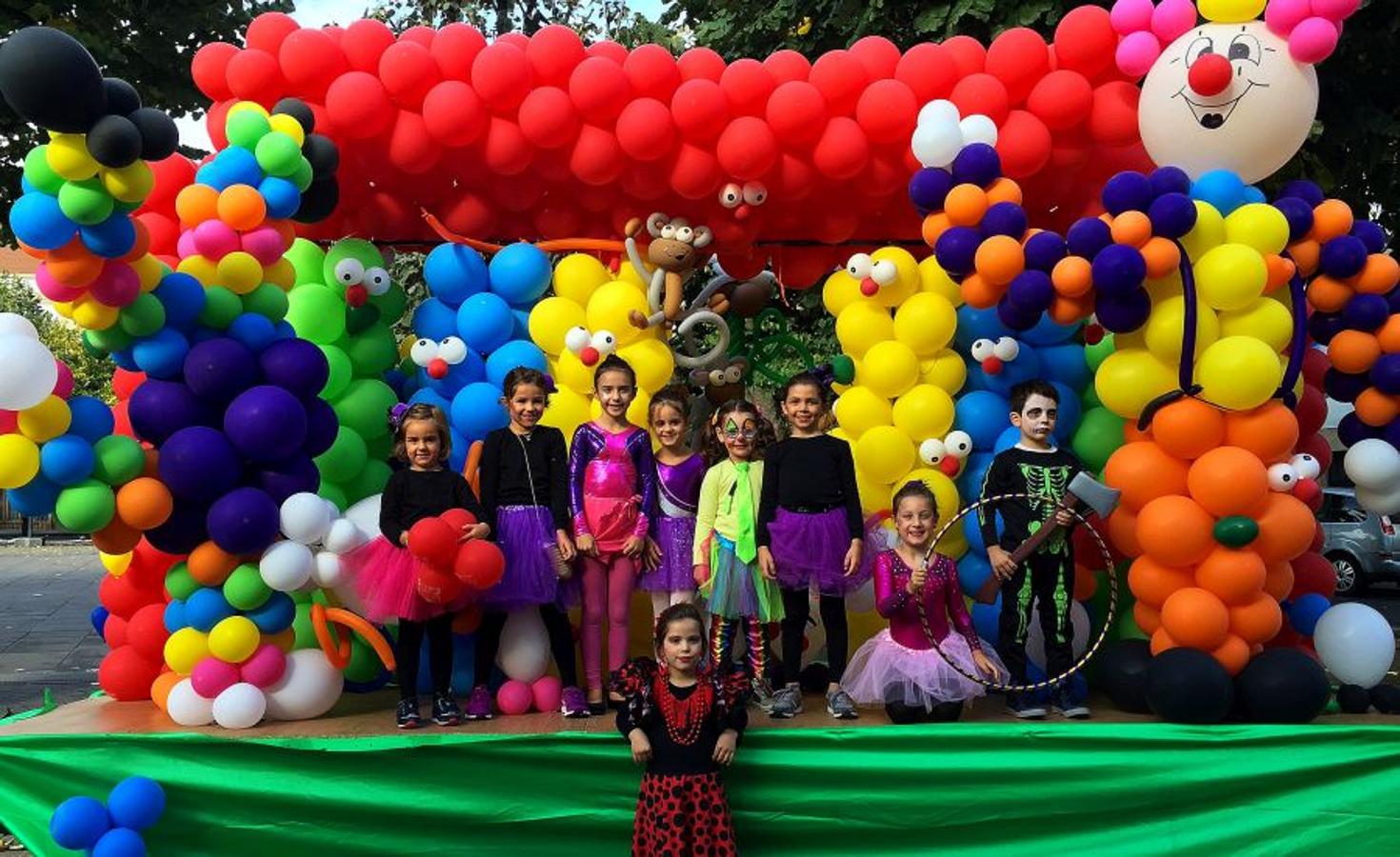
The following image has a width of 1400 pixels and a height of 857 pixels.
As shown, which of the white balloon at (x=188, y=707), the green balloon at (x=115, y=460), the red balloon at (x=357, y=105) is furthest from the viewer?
the red balloon at (x=357, y=105)

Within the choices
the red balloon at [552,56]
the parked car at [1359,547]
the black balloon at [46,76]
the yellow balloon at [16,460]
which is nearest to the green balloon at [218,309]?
the yellow balloon at [16,460]

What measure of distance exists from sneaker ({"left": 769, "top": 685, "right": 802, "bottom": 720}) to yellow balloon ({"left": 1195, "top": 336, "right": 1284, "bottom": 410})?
74.1 inches

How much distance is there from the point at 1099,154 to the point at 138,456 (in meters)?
4.37

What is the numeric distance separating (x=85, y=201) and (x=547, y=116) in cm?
212

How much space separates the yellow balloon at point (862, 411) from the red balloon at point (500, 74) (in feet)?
6.60

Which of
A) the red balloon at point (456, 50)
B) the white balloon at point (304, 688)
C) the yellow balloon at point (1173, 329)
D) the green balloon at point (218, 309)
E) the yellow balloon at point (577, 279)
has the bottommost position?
the white balloon at point (304, 688)

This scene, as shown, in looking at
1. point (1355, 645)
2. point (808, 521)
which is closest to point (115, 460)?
point (808, 521)

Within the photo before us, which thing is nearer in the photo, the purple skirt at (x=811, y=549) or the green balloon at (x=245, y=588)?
the green balloon at (x=245, y=588)

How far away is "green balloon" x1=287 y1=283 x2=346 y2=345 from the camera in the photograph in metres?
5.62

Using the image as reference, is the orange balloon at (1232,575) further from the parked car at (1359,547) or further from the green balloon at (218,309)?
the parked car at (1359,547)

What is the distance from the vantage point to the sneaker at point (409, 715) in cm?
463

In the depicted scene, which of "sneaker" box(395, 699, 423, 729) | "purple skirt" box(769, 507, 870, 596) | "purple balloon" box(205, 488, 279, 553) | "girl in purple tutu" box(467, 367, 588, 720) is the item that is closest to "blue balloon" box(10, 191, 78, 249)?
"purple balloon" box(205, 488, 279, 553)

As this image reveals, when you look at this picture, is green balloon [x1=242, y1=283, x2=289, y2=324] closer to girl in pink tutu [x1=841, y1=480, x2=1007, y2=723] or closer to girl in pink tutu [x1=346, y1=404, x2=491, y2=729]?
girl in pink tutu [x1=346, y1=404, x2=491, y2=729]

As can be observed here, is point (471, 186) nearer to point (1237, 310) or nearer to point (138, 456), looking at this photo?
point (138, 456)
